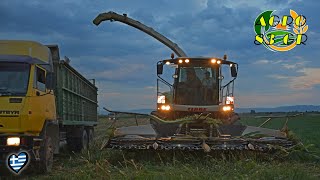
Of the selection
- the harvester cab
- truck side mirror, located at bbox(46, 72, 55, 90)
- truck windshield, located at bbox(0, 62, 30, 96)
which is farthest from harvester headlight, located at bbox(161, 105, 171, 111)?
truck windshield, located at bbox(0, 62, 30, 96)

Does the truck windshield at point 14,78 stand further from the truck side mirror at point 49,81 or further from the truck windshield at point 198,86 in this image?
the truck windshield at point 198,86

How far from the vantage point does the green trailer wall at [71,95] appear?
11008mm

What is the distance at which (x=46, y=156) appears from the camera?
9.04 metres

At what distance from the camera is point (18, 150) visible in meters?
8.13

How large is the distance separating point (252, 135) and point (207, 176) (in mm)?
3170

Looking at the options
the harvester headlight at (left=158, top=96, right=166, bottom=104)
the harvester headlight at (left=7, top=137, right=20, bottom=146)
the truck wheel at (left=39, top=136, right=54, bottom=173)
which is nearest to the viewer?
the harvester headlight at (left=7, top=137, right=20, bottom=146)

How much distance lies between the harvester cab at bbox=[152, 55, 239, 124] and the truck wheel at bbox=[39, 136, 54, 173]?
144 inches

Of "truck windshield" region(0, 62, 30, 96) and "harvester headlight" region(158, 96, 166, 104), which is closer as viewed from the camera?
"truck windshield" region(0, 62, 30, 96)

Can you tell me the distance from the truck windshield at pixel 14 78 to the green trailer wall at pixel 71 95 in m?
2.15

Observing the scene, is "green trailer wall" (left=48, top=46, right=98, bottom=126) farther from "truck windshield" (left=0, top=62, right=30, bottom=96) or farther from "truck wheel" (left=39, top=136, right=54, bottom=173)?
"truck windshield" (left=0, top=62, right=30, bottom=96)

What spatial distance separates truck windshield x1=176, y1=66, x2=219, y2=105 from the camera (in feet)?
41.2

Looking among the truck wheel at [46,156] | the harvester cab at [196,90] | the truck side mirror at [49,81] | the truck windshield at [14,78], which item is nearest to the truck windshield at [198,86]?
the harvester cab at [196,90]

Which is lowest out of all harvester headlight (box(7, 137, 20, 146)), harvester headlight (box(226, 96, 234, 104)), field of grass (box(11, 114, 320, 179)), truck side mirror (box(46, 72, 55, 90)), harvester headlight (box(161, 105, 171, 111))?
field of grass (box(11, 114, 320, 179))

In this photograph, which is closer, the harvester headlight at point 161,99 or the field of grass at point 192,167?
the field of grass at point 192,167
